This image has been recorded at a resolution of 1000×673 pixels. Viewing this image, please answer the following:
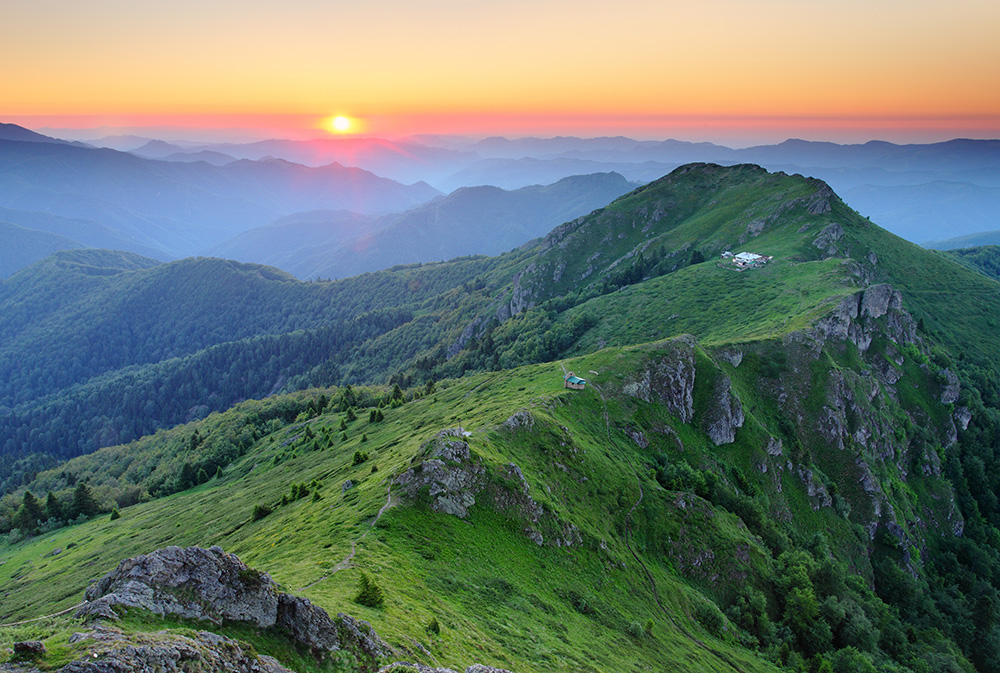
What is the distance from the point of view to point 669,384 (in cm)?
8306

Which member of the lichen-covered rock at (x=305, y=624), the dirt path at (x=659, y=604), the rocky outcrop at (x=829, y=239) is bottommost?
the dirt path at (x=659, y=604)

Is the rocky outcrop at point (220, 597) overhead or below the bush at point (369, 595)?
overhead

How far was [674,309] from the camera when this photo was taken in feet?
468

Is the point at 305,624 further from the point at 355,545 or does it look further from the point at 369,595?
the point at 355,545

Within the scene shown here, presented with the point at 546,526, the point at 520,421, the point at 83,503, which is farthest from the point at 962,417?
the point at 83,503

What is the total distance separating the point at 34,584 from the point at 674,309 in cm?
15096

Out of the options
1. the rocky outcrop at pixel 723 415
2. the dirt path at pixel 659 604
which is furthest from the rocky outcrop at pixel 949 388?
the dirt path at pixel 659 604

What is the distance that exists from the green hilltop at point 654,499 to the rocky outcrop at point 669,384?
452mm

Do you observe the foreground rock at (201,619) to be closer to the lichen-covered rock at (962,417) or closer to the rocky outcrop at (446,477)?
the rocky outcrop at (446,477)

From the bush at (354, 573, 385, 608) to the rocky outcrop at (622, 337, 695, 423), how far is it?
5615 cm

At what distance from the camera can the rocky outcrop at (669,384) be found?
3196 inches

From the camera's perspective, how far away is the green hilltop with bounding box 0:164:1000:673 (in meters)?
42.0

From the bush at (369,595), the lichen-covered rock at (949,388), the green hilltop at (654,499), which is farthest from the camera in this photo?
the lichen-covered rock at (949,388)

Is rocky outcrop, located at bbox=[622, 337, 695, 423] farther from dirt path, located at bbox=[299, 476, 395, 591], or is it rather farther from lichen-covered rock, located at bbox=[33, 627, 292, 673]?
lichen-covered rock, located at bbox=[33, 627, 292, 673]
